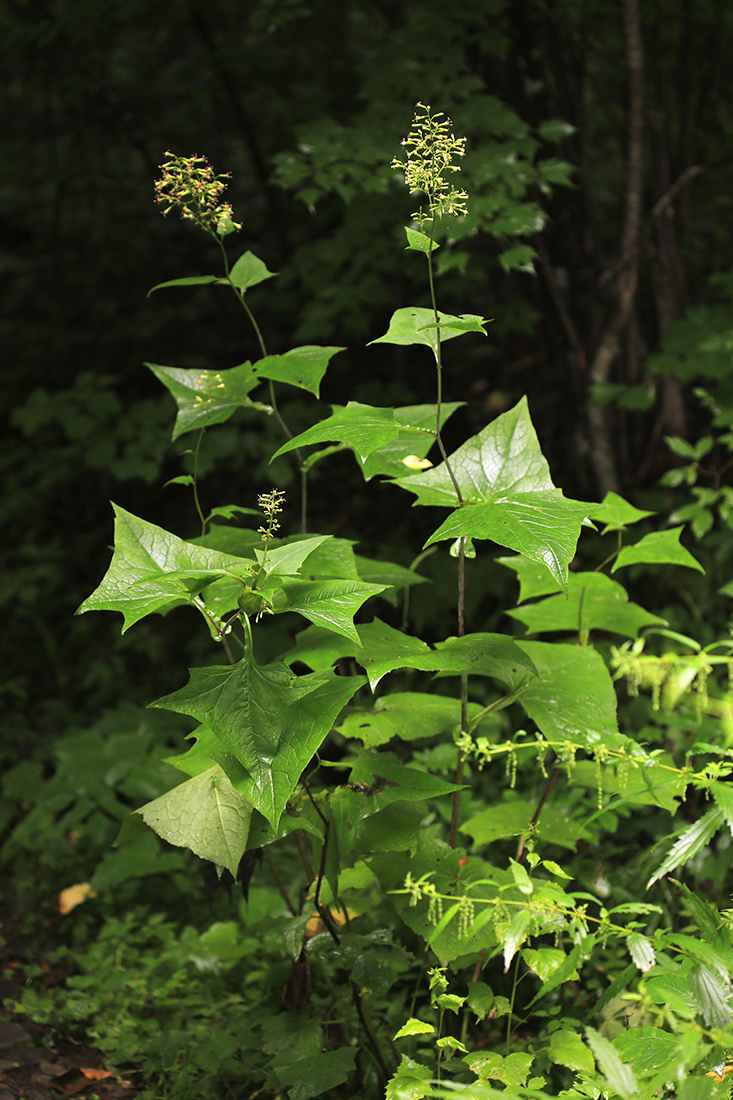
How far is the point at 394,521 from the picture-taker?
422 cm

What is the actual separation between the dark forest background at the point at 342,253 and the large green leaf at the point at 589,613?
1.44 meters

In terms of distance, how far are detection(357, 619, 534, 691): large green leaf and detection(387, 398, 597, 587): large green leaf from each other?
189 mm

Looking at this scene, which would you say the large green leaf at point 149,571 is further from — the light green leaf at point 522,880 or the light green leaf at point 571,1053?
the light green leaf at point 571,1053

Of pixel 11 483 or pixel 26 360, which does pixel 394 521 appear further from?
pixel 26 360

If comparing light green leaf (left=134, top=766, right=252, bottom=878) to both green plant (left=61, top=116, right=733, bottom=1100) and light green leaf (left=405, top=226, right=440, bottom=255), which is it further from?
light green leaf (left=405, top=226, right=440, bottom=255)

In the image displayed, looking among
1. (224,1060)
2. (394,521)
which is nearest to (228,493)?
(394,521)

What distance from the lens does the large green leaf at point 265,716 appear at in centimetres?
100

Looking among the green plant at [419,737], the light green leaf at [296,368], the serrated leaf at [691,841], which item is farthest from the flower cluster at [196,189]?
the serrated leaf at [691,841]

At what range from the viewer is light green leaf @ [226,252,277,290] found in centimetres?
139

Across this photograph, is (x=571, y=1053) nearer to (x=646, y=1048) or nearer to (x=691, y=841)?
(x=646, y=1048)

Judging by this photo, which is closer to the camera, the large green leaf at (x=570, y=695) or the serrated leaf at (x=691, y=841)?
the serrated leaf at (x=691, y=841)

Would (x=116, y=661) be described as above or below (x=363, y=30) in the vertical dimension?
below

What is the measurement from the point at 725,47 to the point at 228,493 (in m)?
3.58

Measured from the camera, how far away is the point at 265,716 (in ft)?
3.39
